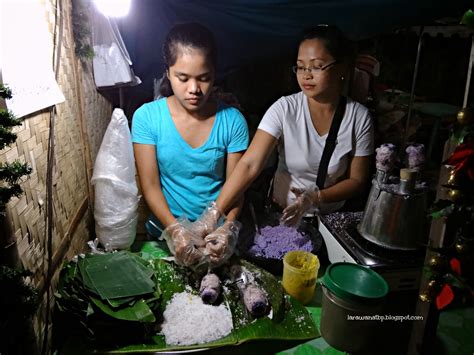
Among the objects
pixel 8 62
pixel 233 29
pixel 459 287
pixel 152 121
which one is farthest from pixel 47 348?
pixel 233 29

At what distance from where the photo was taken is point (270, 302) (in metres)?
1.81

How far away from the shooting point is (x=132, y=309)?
5.02 feet

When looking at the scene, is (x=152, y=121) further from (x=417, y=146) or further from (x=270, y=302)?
(x=417, y=146)

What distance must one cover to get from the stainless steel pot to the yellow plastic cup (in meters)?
0.36

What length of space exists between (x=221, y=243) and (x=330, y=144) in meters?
1.03

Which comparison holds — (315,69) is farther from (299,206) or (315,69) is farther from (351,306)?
(351,306)

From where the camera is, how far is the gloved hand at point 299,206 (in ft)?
7.31

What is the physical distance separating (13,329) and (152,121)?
1.63 m

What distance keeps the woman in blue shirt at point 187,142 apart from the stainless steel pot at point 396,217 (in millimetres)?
826

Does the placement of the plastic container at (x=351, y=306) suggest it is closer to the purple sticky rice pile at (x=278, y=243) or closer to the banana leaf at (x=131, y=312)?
the purple sticky rice pile at (x=278, y=243)

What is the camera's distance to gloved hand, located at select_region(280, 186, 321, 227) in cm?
223

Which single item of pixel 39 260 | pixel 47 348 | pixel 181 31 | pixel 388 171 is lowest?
pixel 47 348

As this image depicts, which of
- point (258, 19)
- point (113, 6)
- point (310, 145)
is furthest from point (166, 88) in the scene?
point (310, 145)

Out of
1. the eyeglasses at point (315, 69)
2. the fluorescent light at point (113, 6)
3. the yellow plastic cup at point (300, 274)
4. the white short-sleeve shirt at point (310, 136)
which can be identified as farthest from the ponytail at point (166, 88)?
the yellow plastic cup at point (300, 274)
